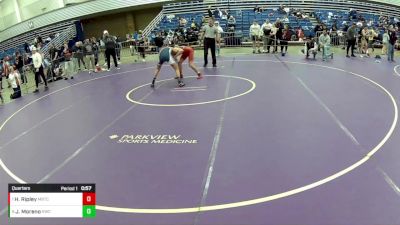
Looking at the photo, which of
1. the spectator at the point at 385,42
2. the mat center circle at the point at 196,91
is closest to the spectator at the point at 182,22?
the mat center circle at the point at 196,91

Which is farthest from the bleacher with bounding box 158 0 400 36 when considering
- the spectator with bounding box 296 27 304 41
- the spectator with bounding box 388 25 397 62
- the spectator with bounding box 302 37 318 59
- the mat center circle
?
the mat center circle

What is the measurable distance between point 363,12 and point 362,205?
25955 mm

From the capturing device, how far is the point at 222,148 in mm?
8688

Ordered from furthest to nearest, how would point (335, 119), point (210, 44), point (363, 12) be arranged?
point (363, 12) < point (210, 44) < point (335, 119)

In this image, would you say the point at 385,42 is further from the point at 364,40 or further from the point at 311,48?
the point at 311,48

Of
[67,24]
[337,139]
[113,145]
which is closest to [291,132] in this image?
[337,139]

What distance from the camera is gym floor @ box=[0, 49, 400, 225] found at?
251 inches

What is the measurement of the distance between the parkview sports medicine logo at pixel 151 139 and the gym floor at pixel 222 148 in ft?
0.08

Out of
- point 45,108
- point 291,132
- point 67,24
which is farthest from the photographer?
point 67,24

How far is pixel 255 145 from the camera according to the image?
876 cm

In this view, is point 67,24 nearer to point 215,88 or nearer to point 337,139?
point 215,88

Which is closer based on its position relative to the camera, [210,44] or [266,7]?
[210,44]
